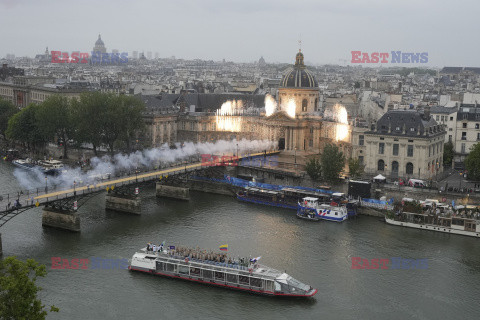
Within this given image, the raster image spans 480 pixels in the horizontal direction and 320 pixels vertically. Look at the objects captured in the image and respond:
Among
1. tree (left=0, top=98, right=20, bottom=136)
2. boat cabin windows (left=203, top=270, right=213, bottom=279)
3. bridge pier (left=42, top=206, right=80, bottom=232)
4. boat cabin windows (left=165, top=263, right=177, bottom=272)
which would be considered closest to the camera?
boat cabin windows (left=203, top=270, right=213, bottom=279)

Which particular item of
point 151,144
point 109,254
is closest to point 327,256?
point 109,254

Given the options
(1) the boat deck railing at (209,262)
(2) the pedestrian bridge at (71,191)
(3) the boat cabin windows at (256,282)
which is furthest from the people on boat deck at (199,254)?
(2) the pedestrian bridge at (71,191)

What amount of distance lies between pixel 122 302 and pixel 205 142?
4663 centimetres

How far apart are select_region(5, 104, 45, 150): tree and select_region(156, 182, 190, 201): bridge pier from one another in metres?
28.1

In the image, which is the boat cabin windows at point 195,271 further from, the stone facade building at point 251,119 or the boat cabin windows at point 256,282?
the stone facade building at point 251,119

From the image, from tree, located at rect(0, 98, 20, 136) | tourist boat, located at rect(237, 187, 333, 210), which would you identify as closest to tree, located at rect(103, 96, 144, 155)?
tourist boat, located at rect(237, 187, 333, 210)

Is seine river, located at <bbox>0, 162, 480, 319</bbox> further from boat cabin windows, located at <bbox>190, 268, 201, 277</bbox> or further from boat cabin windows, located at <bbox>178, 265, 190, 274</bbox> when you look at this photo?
boat cabin windows, located at <bbox>190, 268, 201, 277</bbox>

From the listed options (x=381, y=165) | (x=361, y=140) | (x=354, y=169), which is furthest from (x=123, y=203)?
(x=381, y=165)

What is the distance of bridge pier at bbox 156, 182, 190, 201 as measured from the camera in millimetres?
64875

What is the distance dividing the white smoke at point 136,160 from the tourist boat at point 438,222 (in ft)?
84.7

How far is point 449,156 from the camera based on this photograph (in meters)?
74.8

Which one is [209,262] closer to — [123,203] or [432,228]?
[123,203]

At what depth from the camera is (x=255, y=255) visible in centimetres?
4612

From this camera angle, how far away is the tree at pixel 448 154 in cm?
7469
